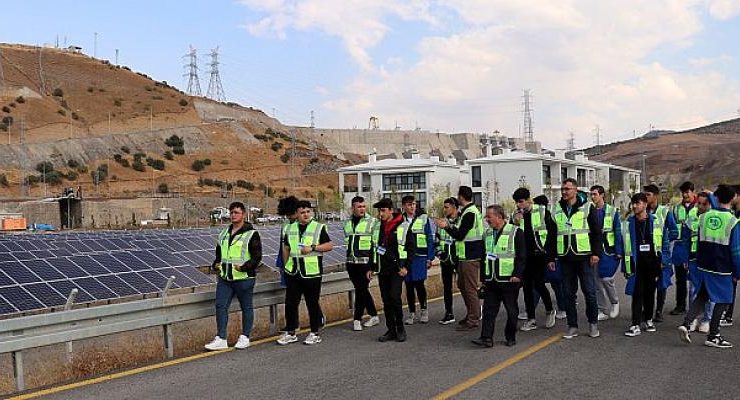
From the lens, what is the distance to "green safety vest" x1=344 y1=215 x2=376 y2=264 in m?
11.5

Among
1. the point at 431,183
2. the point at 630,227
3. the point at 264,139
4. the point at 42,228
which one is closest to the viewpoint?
the point at 630,227

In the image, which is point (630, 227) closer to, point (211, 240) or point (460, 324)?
point (460, 324)

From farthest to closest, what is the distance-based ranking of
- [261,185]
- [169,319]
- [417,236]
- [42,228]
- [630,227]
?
[261,185] < [42,228] < [417,236] < [630,227] < [169,319]

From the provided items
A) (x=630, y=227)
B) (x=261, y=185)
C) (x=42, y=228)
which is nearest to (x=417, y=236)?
(x=630, y=227)

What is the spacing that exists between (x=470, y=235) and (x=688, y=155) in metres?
157

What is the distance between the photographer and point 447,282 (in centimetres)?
1276

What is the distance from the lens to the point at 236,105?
465 feet

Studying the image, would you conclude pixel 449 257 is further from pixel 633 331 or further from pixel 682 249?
pixel 682 249

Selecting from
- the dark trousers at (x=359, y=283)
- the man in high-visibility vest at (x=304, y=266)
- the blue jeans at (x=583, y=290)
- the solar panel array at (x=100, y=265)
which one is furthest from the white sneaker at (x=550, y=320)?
the solar panel array at (x=100, y=265)

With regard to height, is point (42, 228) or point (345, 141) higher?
point (345, 141)

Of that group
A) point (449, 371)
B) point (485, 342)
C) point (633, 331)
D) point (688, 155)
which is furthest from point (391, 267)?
point (688, 155)

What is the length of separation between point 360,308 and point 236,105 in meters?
133

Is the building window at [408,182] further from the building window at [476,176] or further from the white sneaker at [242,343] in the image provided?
the white sneaker at [242,343]

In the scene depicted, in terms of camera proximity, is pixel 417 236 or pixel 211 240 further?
pixel 211 240
